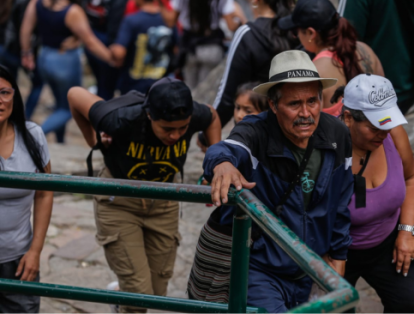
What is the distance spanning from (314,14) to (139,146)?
3.92ft

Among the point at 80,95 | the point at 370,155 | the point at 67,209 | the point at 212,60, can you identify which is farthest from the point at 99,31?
the point at 370,155

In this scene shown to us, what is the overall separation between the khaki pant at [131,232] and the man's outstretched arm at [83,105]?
10.7 inches

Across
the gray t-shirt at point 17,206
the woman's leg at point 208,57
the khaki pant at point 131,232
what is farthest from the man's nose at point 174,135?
the woman's leg at point 208,57

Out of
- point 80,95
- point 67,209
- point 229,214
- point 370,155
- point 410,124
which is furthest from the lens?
point 67,209

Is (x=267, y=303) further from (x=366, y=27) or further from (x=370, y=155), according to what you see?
(x=366, y=27)

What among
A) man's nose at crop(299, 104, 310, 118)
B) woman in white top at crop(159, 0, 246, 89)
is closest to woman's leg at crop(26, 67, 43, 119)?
woman in white top at crop(159, 0, 246, 89)

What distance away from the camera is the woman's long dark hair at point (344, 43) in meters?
3.59

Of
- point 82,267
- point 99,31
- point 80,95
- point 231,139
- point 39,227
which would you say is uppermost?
point 99,31

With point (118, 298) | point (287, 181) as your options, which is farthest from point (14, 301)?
point (287, 181)

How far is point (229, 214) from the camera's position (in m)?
2.82

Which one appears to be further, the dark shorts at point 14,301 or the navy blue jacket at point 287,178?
the dark shorts at point 14,301

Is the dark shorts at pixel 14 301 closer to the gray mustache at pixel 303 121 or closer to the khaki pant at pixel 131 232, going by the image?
the khaki pant at pixel 131 232

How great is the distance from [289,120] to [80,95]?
1.55 metres

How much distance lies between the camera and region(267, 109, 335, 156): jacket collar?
8.93 feet
